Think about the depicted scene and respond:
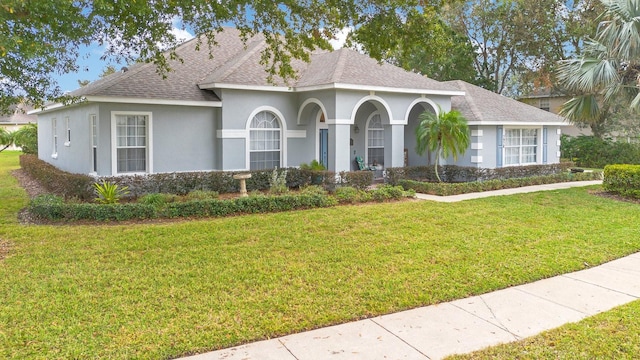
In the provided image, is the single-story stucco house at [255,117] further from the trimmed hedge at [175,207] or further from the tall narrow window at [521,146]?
the trimmed hedge at [175,207]

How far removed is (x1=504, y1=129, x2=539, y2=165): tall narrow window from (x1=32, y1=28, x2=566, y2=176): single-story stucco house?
0.23ft

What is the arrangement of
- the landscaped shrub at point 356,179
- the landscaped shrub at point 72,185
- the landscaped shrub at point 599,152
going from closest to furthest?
the landscaped shrub at point 72,185
the landscaped shrub at point 356,179
the landscaped shrub at point 599,152

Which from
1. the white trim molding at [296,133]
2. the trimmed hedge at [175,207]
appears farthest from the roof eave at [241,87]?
the trimmed hedge at [175,207]

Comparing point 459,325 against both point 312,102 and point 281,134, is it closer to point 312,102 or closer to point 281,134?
point 312,102

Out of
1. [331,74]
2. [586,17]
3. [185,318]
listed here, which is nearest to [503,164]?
[331,74]

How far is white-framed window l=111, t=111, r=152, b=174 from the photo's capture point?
14805 millimetres

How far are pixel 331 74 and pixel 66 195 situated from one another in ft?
30.7

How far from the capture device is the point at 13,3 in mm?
7094

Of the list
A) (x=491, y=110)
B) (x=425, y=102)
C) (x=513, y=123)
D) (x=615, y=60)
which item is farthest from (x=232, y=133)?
(x=615, y=60)

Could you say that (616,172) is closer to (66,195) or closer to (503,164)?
(503,164)

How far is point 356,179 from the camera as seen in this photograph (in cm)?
1555

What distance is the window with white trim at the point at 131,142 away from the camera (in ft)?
49.0

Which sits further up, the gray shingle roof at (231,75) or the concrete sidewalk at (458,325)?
the gray shingle roof at (231,75)

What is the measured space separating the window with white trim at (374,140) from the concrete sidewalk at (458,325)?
1365 cm
